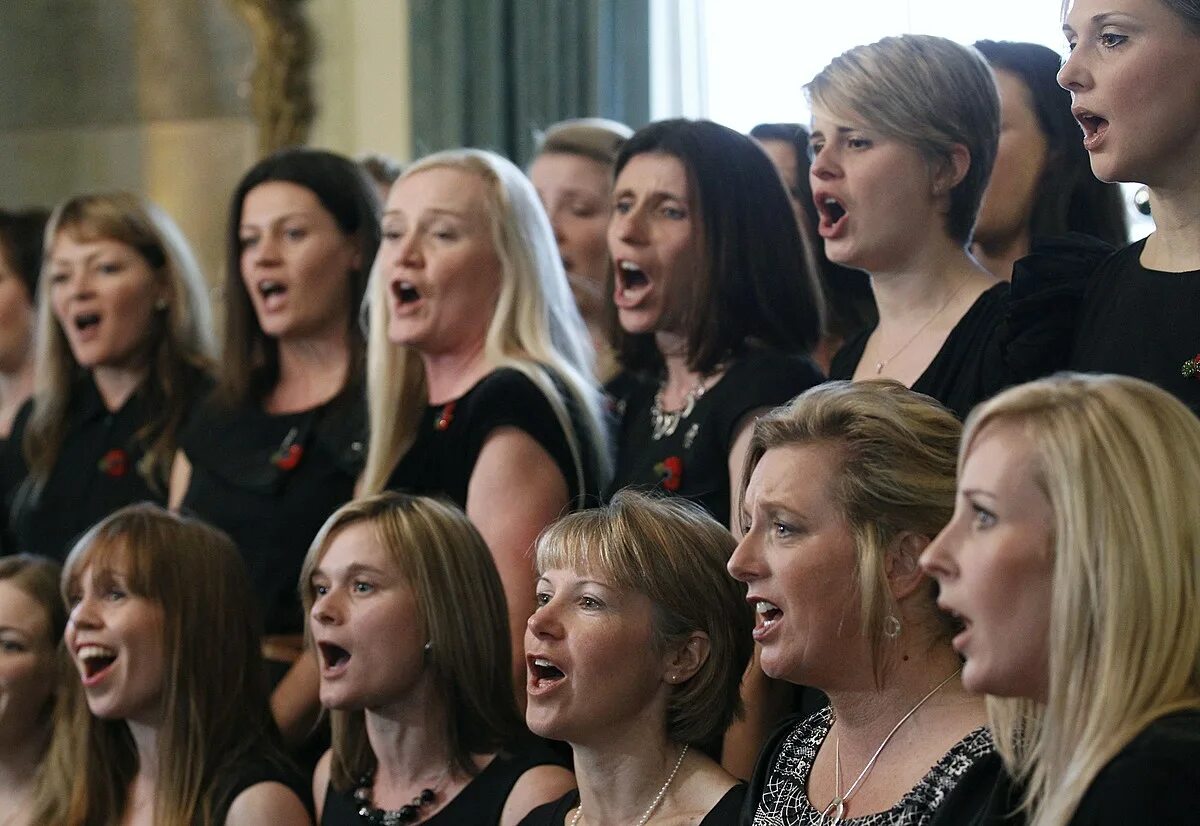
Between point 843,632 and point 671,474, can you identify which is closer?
point 843,632

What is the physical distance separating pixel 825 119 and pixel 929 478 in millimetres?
841

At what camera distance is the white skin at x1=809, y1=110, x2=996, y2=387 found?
287 cm

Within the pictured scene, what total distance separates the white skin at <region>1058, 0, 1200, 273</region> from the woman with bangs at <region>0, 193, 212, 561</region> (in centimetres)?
246

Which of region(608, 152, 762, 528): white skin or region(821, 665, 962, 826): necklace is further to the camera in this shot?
region(608, 152, 762, 528): white skin

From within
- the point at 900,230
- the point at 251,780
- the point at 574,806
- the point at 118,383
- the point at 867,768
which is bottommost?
the point at 251,780

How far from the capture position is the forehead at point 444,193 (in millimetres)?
3682

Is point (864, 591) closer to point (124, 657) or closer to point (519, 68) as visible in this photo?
point (124, 657)

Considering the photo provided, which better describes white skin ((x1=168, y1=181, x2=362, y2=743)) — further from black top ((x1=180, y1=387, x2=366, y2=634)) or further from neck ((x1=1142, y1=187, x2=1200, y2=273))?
neck ((x1=1142, y1=187, x2=1200, y2=273))

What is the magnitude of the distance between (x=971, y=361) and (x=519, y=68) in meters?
3.34

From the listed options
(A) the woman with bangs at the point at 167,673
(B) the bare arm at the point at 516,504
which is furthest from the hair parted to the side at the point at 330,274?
(B) the bare arm at the point at 516,504

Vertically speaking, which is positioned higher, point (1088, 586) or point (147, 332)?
point (1088, 586)

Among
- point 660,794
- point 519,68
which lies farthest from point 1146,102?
point 519,68

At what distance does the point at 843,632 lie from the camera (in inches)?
89.7

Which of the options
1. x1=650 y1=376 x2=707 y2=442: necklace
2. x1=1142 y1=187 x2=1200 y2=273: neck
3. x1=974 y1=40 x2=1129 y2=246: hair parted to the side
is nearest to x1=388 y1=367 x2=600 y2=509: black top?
x1=650 y1=376 x2=707 y2=442: necklace
